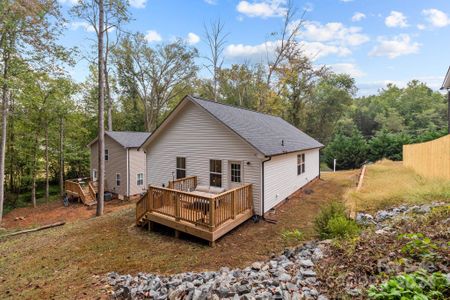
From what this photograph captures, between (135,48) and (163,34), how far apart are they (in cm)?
359

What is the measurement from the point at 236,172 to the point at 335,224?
4668mm

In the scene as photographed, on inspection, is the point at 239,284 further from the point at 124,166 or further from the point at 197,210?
the point at 124,166

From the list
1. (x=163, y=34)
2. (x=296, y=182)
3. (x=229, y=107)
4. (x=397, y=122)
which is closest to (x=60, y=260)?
(x=229, y=107)

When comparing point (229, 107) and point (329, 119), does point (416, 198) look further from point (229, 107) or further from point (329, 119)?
point (329, 119)

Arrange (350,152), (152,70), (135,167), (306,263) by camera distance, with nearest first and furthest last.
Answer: (306,263)
(135,167)
(350,152)
(152,70)

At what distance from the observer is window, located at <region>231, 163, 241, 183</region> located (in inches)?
364

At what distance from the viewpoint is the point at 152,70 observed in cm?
2627

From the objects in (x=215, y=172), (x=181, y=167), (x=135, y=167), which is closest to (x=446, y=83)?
(x=215, y=172)

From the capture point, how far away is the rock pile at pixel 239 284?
3.17 meters

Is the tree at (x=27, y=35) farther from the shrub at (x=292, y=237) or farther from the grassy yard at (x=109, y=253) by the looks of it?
the shrub at (x=292, y=237)

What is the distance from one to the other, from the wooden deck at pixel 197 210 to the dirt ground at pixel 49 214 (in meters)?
7.56

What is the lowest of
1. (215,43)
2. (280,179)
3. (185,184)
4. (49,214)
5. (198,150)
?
(49,214)

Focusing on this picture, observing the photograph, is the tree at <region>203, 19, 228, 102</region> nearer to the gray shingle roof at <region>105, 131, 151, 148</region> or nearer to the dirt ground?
the gray shingle roof at <region>105, 131, 151, 148</region>

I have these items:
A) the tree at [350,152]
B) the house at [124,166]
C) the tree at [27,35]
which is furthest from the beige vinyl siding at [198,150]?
the tree at [350,152]
